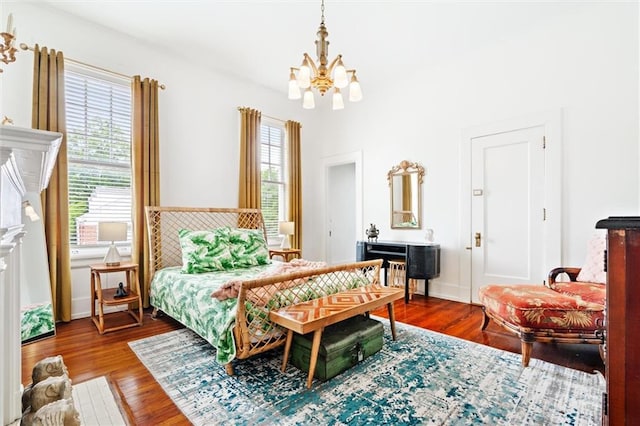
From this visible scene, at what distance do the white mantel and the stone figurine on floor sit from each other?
0.09 metres

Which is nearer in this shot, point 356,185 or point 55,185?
point 55,185

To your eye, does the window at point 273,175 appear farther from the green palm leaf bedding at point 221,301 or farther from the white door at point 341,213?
the green palm leaf bedding at point 221,301

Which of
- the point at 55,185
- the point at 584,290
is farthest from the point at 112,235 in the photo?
the point at 584,290

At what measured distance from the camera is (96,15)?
3.13m

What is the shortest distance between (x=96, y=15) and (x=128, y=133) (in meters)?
1.22

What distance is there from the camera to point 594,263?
2.72 metres

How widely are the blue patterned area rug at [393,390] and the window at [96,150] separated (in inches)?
71.7

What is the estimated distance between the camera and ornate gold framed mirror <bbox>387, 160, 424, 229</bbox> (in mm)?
4340

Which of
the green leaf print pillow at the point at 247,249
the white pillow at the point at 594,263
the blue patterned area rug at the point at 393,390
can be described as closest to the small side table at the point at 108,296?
the blue patterned area rug at the point at 393,390

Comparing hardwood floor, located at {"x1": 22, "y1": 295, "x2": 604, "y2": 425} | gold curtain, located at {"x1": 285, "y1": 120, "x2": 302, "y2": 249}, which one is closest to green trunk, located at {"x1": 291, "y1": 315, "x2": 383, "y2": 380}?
hardwood floor, located at {"x1": 22, "y1": 295, "x2": 604, "y2": 425}

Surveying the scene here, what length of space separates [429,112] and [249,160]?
273 cm

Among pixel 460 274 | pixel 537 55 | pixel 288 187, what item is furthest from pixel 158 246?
pixel 537 55

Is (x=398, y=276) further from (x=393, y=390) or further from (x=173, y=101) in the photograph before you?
(x=173, y=101)

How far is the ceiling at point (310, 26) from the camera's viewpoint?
2967mm
